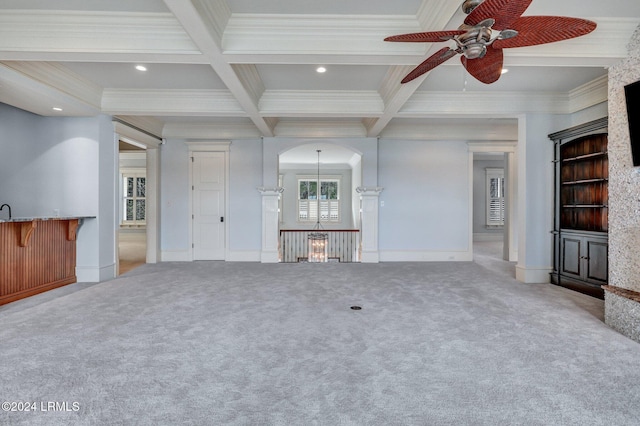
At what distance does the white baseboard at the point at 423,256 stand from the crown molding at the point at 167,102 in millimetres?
4091

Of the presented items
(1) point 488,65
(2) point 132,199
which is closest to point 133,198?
(2) point 132,199

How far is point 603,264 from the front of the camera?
3.96 meters

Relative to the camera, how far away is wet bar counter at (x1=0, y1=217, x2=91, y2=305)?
3.79m

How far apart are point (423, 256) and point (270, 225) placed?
332cm

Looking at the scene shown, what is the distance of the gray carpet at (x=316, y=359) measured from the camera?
1.75m

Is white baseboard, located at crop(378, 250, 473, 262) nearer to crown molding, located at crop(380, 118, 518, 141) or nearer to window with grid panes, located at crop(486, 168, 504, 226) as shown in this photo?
crown molding, located at crop(380, 118, 518, 141)

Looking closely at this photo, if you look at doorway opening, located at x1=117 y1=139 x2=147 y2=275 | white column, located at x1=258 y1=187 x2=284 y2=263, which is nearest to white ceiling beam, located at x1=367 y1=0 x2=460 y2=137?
white column, located at x1=258 y1=187 x2=284 y2=263

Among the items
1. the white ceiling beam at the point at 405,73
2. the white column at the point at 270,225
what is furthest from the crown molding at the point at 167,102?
the white ceiling beam at the point at 405,73

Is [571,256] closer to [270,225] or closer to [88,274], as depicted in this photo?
[270,225]

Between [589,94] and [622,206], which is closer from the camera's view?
[622,206]

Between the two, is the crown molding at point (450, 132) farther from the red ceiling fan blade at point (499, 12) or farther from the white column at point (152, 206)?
the white column at point (152, 206)

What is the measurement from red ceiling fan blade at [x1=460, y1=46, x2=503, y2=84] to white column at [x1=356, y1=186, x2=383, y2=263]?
3.99 meters

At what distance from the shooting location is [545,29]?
199 centimetres

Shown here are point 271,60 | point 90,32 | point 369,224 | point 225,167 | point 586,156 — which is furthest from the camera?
point 225,167
